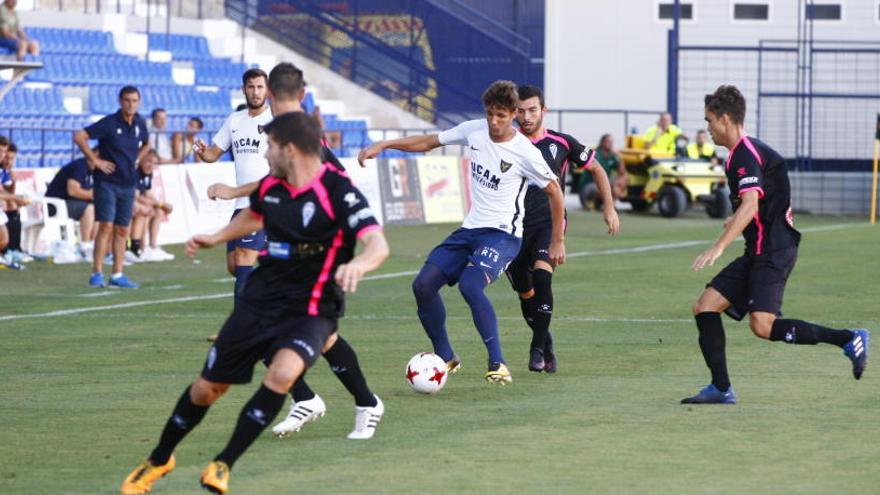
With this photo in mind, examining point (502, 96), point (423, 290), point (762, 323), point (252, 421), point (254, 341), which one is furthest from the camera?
point (423, 290)

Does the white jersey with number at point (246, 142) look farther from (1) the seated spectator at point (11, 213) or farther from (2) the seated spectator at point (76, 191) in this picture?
(2) the seated spectator at point (76, 191)

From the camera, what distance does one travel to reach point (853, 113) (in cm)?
3828

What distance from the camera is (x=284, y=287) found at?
745 cm

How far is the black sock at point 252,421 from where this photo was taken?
7074mm

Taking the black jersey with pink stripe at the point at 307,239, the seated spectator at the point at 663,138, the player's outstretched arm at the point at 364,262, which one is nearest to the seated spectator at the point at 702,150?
the seated spectator at the point at 663,138

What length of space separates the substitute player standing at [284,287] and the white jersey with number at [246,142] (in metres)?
4.83

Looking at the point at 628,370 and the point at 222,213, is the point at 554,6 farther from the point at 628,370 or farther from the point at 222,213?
the point at 628,370

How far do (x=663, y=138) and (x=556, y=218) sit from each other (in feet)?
74.6

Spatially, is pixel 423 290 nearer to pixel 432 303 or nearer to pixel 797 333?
pixel 432 303

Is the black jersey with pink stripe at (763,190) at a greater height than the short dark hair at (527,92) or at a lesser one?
lesser

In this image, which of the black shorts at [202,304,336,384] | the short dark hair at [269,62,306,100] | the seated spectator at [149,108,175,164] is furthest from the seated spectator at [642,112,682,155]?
the black shorts at [202,304,336,384]

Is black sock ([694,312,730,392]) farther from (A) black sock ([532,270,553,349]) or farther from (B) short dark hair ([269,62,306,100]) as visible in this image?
(B) short dark hair ([269,62,306,100])

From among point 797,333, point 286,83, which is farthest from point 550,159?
point 286,83

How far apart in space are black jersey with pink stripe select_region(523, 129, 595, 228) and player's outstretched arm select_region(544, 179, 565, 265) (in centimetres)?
29
